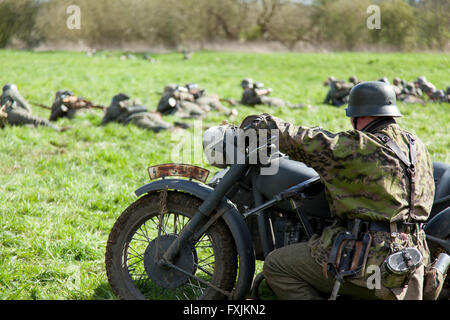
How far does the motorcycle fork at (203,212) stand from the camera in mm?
3428

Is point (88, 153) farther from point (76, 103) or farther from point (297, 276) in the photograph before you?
point (297, 276)

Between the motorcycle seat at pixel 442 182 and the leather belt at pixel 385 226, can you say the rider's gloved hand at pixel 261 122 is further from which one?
the motorcycle seat at pixel 442 182

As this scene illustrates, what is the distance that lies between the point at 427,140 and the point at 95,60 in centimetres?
2025

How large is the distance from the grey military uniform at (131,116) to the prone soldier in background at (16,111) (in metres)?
1.24

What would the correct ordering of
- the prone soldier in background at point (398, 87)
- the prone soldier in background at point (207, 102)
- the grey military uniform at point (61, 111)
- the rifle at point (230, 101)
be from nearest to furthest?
the grey military uniform at point (61, 111)
the prone soldier in background at point (207, 102)
the rifle at point (230, 101)
the prone soldier in background at point (398, 87)

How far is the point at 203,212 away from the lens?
3.45m

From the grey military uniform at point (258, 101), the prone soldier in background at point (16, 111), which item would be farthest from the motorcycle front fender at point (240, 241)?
the grey military uniform at point (258, 101)

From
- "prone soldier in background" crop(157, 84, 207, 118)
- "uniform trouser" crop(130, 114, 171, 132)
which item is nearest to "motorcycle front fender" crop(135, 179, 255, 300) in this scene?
"uniform trouser" crop(130, 114, 171, 132)

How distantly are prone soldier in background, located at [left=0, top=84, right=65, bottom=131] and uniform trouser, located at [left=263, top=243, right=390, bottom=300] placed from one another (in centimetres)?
793

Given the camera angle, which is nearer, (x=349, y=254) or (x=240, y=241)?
(x=349, y=254)

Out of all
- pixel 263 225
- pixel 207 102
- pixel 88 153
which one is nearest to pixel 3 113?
pixel 88 153

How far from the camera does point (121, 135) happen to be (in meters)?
9.86

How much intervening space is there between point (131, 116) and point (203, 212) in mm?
7678

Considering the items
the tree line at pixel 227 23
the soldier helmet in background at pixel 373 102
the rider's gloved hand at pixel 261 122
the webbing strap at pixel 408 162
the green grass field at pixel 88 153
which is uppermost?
the tree line at pixel 227 23
